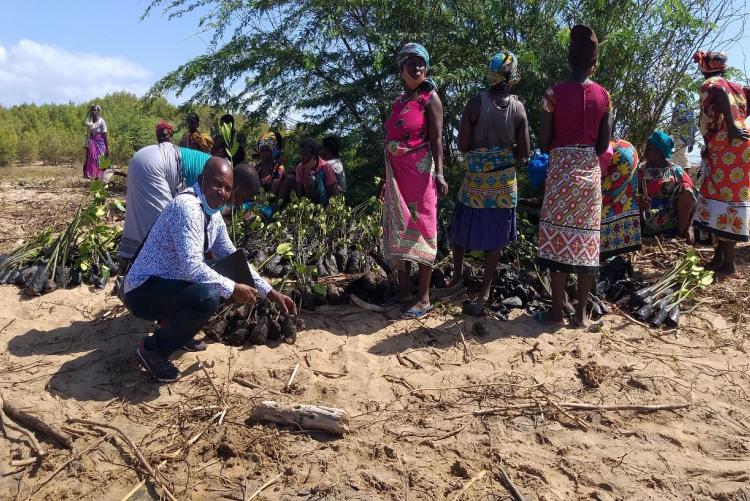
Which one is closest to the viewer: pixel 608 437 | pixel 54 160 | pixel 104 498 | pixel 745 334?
pixel 104 498

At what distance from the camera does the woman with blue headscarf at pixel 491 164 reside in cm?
425

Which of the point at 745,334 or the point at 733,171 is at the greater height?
the point at 733,171

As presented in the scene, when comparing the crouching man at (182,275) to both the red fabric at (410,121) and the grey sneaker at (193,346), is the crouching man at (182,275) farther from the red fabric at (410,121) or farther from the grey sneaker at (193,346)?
the red fabric at (410,121)

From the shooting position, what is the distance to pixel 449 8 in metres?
6.40

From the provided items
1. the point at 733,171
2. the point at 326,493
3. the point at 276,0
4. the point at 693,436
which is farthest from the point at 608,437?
the point at 276,0

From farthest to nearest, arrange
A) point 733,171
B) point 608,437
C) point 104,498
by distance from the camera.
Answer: point 733,171 < point 608,437 < point 104,498

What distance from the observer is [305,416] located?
9.96 ft

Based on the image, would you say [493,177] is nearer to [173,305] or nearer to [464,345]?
[464,345]

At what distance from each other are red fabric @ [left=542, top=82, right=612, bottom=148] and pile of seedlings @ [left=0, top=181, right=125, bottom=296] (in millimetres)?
3333

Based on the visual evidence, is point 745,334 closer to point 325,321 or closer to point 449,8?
point 325,321

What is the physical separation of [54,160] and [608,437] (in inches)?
642

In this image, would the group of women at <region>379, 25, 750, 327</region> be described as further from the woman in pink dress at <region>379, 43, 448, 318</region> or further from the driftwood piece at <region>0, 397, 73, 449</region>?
the driftwood piece at <region>0, 397, 73, 449</region>

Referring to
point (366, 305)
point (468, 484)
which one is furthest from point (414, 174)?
point (468, 484)

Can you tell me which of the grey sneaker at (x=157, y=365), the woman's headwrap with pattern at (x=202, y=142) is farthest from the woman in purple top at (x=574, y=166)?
the woman's headwrap with pattern at (x=202, y=142)
